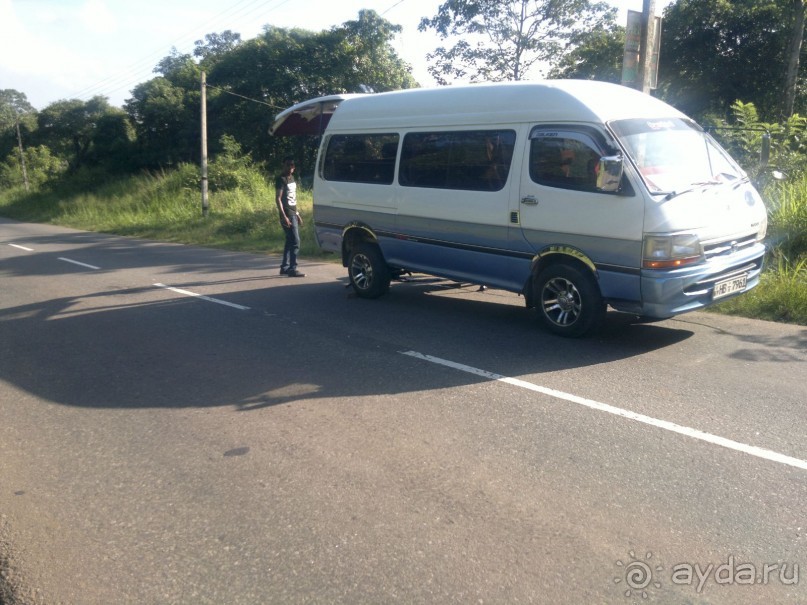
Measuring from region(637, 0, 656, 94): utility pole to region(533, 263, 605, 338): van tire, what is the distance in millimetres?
4739

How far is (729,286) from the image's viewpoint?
6906 millimetres

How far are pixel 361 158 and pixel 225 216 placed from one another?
14.0 metres

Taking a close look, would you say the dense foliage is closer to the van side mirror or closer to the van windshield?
the van windshield

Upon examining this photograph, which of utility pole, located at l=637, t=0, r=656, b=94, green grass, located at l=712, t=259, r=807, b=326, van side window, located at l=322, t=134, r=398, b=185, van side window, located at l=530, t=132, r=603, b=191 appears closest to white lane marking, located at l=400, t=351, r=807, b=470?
van side window, located at l=530, t=132, r=603, b=191

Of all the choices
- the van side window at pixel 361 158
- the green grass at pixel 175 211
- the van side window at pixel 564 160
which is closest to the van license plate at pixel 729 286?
the van side window at pixel 564 160

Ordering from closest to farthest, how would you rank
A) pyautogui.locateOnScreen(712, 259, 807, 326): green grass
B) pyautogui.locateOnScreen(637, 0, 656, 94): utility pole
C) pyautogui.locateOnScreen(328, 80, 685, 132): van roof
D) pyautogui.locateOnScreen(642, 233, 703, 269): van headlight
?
pyautogui.locateOnScreen(642, 233, 703, 269): van headlight < pyautogui.locateOnScreen(328, 80, 685, 132): van roof < pyautogui.locateOnScreen(712, 259, 807, 326): green grass < pyautogui.locateOnScreen(637, 0, 656, 94): utility pole

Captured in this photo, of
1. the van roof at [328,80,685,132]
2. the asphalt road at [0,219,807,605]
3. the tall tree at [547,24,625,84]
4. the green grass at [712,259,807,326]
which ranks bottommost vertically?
the asphalt road at [0,219,807,605]

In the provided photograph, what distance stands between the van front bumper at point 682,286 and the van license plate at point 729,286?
3cm

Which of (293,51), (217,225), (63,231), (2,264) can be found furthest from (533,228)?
(293,51)

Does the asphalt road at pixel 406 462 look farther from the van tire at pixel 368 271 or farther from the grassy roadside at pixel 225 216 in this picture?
the van tire at pixel 368 271

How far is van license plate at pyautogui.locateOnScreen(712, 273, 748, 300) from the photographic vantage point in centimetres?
678

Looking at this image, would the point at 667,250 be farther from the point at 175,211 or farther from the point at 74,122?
the point at 74,122

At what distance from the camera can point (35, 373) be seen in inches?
268

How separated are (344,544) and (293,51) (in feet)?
94.9
